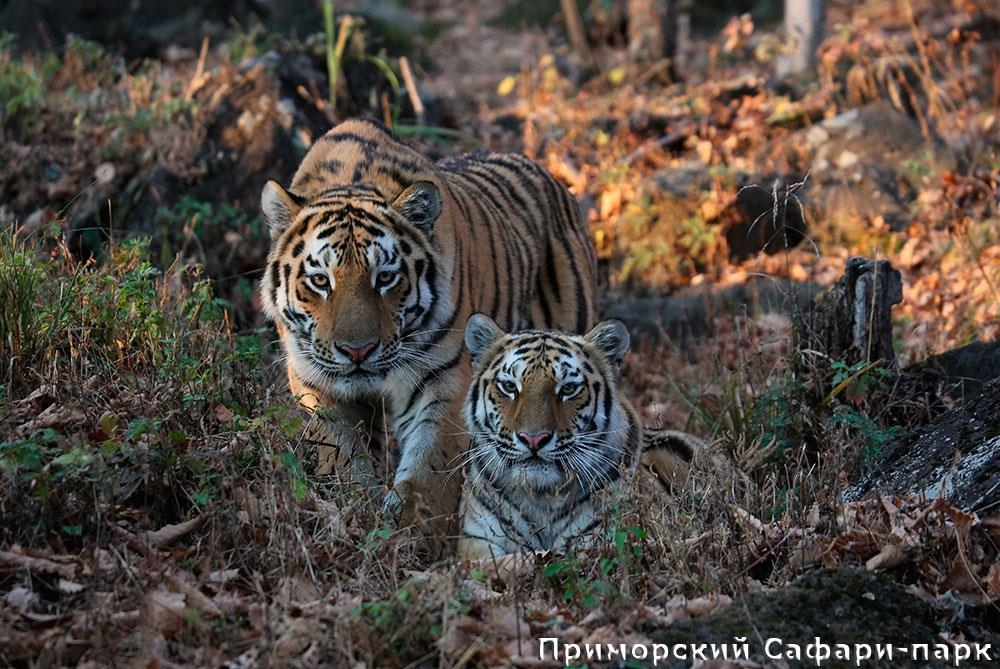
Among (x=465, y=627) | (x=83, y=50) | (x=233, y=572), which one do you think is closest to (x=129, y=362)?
(x=233, y=572)

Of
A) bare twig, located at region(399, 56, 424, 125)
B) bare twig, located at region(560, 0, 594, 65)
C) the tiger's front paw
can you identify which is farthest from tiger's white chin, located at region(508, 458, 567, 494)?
bare twig, located at region(560, 0, 594, 65)

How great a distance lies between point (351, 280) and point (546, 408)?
1131 mm

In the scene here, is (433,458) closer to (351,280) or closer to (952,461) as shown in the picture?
(351,280)

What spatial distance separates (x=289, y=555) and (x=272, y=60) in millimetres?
7193

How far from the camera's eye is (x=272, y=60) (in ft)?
35.5

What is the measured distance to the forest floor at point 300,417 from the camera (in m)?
4.23

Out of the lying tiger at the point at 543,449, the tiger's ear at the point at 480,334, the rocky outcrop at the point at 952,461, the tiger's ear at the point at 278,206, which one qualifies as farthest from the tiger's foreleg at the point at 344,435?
A: the rocky outcrop at the point at 952,461

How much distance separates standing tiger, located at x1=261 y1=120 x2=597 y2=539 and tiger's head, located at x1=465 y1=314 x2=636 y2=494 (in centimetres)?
27

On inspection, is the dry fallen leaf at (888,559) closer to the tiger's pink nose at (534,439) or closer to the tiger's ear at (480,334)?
the tiger's pink nose at (534,439)

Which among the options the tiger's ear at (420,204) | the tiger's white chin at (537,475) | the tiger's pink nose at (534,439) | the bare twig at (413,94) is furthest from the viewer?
the bare twig at (413,94)

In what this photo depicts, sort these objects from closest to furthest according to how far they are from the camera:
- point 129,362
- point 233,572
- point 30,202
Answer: point 233,572, point 129,362, point 30,202

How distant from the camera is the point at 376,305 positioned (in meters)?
5.86

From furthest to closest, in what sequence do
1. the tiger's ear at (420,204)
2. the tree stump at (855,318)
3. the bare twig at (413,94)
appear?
the bare twig at (413,94) → the tree stump at (855,318) → the tiger's ear at (420,204)

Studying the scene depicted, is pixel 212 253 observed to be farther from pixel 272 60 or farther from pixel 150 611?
pixel 150 611
